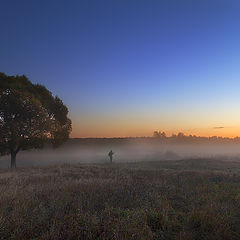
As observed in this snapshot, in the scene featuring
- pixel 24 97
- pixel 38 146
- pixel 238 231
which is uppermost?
pixel 24 97

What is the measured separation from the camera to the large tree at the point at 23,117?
76.9 feet

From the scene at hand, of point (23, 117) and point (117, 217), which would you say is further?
point (23, 117)

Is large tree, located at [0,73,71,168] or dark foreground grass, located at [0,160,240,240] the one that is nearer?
dark foreground grass, located at [0,160,240,240]

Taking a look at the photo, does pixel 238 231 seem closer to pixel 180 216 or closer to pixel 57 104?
pixel 180 216

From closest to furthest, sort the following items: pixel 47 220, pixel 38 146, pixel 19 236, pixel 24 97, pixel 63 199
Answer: pixel 19 236
pixel 47 220
pixel 63 199
pixel 24 97
pixel 38 146

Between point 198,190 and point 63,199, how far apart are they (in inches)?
239

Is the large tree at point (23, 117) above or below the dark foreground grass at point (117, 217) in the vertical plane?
above

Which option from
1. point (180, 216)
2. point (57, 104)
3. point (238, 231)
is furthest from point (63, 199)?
point (57, 104)

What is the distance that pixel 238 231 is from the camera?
525 centimetres

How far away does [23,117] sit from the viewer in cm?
2442

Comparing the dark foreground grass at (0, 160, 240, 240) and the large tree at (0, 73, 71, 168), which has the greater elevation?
the large tree at (0, 73, 71, 168)

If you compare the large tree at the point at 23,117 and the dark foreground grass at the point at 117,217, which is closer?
the dark foreground grass at the point at 117,217

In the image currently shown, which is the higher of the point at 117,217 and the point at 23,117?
the point at 23,117

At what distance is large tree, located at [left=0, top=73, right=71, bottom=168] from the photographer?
2344 centimetres
